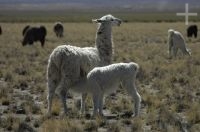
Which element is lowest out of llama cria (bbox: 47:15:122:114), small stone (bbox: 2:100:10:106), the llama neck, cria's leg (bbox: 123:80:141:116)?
small stone (bbox: 2:100:10:106)

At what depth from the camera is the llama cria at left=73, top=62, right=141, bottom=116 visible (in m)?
10.6

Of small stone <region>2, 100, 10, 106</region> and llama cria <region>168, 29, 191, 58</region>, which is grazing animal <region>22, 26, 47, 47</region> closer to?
llama cria <region>168, 29, 191, 58</region>

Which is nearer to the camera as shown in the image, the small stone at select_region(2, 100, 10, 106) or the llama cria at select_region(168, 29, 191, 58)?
the small stone at select_region(2, 100, 10, 106)

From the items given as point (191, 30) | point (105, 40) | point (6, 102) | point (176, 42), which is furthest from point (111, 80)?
point (191, 30)

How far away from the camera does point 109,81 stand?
10633mm

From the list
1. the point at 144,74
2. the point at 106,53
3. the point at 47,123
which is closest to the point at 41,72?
the point at 144,74

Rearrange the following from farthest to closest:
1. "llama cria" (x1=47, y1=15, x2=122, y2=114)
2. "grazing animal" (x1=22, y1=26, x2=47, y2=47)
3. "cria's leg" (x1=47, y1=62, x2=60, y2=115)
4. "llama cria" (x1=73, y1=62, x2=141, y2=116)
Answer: "grazing animal" (x1=22, y1=26, x2=47, y2=47)
"cria's leg" (x1=47, y1=62, x2=60, y2=115)
"llama cria" (x1=47, y1=15, x2=122, y2=114)
"llama cria" (x1=73, y1=62, x2=141, y2=116)

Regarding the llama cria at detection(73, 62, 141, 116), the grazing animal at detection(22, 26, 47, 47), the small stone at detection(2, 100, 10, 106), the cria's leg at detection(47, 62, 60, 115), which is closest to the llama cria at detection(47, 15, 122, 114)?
the cria's leg at detection(47, 62, 60, 115)

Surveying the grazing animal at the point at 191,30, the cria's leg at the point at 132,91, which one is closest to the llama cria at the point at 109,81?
the cria's leg at the point at 132,91

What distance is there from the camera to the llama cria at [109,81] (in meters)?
10.6

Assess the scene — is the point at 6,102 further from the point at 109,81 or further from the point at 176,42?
the point at 176,42

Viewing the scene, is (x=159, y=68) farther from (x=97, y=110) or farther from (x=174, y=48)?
(x=97, y=110)

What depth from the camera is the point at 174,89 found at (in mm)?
14812

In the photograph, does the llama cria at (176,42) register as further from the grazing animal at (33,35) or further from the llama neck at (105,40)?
the llama neck at (105,40)
